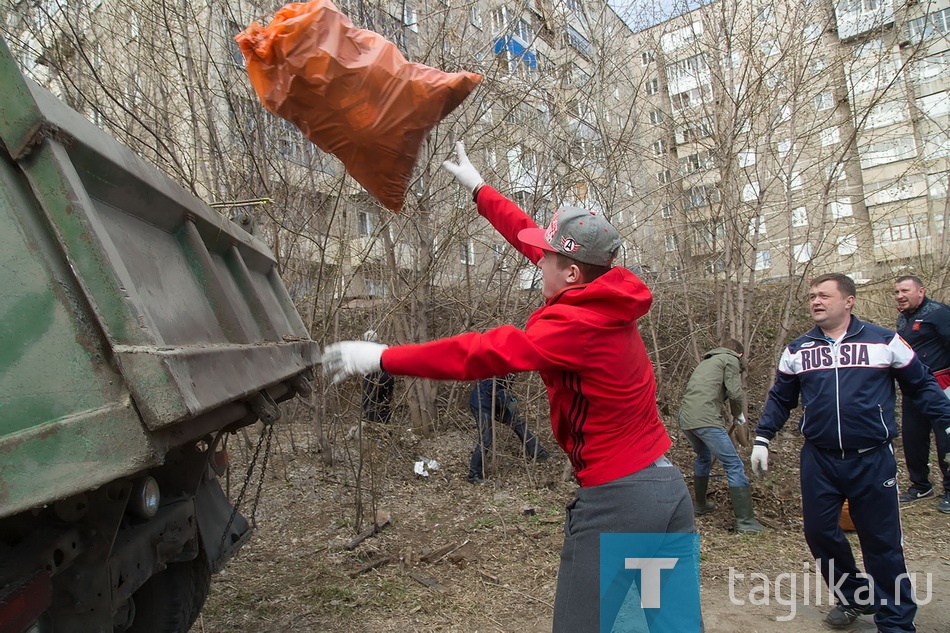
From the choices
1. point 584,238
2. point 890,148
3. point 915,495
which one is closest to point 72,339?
point 584,238

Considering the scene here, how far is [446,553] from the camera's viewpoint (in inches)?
193

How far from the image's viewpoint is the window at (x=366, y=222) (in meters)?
7.16

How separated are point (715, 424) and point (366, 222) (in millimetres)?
4569

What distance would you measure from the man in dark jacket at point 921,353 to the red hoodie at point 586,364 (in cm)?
492

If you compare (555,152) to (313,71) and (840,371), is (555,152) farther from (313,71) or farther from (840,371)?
(313,71)

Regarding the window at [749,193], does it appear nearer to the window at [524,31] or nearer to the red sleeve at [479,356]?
the window at [524,31]

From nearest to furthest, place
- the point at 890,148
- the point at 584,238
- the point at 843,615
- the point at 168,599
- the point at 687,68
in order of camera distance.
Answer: the point at 584,238 → the point at 168,599 → the point at 843,615 → the point at 687,68 → the point at 890,148

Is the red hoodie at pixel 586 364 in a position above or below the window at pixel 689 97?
below

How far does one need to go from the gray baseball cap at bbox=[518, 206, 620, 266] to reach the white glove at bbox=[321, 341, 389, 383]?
2.51ft

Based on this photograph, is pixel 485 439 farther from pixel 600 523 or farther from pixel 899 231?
pixel 899 231

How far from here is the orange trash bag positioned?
105 inches

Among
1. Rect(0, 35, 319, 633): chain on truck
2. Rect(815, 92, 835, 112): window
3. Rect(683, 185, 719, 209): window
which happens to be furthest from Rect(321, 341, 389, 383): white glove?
Rect(815, 92, 835, 112): window

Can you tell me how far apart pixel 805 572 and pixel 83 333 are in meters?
4.80

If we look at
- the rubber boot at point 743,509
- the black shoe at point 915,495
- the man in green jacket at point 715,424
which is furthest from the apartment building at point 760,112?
the rubber boot at point 743,509
